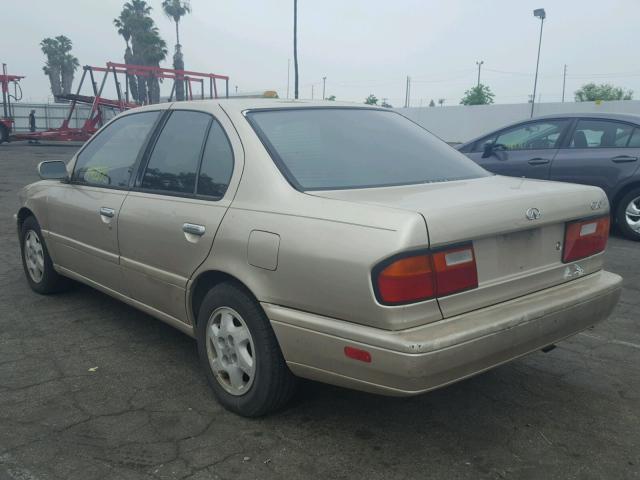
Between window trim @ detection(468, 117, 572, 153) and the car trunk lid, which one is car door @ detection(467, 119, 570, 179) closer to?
window trim @ detection(468, 117, 572, 153)

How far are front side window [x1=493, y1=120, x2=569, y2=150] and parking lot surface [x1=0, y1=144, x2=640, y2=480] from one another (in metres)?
4.27

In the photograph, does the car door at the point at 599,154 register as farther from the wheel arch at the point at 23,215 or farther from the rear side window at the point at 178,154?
the wheel arch at the point at 23,215

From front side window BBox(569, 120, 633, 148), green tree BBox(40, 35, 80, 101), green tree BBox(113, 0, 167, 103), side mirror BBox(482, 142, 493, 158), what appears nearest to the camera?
front side window BBox(569, 120, 633, 148)

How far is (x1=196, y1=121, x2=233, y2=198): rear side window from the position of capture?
128 inches

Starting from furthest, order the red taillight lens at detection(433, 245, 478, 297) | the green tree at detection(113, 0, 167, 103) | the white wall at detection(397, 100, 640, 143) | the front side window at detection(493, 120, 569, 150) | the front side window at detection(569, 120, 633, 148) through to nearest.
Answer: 1. the green tree at detection(113, 0, 167, 103)
2. the white wall at detection(397, 100, 640, 143)
3. the front side window at detection(493, 120, 569, 150)
4. the front side window at detection(569, 120, 633, 148)
5. the red taillight lens at detection(433, 245, 478, 297)

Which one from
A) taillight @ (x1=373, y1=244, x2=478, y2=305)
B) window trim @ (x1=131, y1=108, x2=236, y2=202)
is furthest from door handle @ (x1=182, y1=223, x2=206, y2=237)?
taillight @ (x1=373, y1=244, x2=478, y2=305)

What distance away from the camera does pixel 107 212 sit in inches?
158

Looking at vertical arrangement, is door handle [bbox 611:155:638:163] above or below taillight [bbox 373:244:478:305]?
above

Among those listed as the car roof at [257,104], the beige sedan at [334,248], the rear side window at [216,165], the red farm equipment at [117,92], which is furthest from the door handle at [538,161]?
the red farm equipment at [117,92]

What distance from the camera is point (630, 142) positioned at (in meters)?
7.58

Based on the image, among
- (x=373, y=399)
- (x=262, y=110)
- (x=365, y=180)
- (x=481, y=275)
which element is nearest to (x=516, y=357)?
(x=481, y=275)

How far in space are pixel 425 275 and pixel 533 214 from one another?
69cm

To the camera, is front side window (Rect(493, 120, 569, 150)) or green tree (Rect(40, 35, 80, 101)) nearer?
front side window (Rect(493, 120, 569, 150))

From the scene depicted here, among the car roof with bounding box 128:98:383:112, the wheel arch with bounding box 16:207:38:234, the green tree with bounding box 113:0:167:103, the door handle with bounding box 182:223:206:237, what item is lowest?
the wheel arch with bounding box 16:207:38:234
